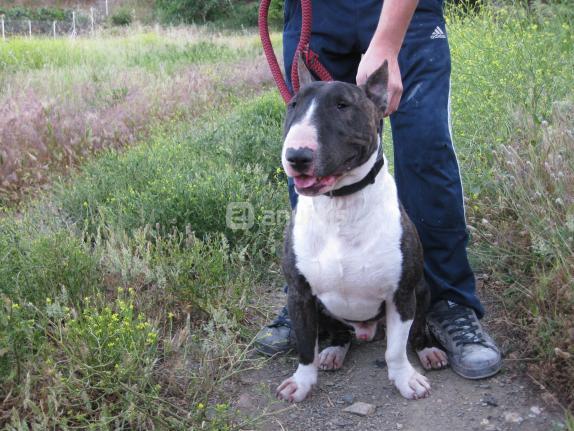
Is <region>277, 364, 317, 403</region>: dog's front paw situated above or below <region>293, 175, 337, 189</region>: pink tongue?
below

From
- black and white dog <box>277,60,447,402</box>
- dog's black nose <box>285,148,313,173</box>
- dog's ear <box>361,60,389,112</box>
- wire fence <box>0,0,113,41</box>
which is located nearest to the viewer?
dog's black nose <box>285,148,313,173</box>

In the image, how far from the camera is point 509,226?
347cm

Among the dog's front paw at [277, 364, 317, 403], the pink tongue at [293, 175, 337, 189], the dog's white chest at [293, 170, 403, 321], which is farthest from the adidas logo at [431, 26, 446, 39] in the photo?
the dog's front paw at [277, 364, 317, 403]

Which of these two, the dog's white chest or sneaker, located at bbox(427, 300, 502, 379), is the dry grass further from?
sneaker, located at bbox(427, 300, 502, 379)

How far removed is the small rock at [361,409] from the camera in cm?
272

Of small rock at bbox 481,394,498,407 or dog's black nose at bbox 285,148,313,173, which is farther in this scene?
small rock at bbox 481,394,498,407

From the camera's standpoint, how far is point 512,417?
2564 millimetres

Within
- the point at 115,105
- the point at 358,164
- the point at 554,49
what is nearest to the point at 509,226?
the point at 358,164

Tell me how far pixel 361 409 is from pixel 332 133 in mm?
1176

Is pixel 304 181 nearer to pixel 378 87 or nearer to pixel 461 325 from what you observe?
pixel 378 87

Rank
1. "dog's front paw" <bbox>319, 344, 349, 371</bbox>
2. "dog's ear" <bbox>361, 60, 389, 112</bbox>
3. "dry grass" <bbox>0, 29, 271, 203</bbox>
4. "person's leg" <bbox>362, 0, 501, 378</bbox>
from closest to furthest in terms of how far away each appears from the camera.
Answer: "dog's ear" <bbox>361, 60, 389, 112</bbox> < "person's leg" <bbox>362, 0, 501, 378</bbox> < "dog's front paw" <bbox>319, 344, 349, 371</bbox> < "dry grass" <bbox>0, 29, 271, 203</bbox>

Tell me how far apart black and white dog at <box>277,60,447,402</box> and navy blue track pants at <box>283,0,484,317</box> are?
29cm

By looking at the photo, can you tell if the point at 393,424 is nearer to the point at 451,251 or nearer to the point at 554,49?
the point at 451,251

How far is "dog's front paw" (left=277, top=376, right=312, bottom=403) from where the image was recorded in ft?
9.19
